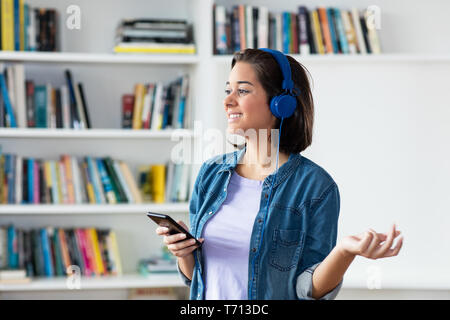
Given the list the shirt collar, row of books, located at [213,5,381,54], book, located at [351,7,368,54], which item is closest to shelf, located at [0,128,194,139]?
row of books, located at [213,5,381,54]

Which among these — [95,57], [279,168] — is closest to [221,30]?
[95,57]

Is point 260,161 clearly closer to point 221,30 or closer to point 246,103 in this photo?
point 246,103

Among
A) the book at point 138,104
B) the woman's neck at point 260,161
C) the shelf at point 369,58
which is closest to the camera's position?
the woman's neck at point 260,161

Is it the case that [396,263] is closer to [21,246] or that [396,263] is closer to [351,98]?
[351,98]

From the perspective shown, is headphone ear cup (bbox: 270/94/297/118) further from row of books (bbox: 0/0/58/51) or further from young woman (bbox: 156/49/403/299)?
row of books (bbox: 0/0/58/51)

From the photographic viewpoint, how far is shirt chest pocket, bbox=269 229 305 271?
114cm

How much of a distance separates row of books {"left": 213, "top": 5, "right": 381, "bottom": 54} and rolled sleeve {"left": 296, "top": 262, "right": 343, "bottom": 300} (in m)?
1.53

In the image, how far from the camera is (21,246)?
2.56m

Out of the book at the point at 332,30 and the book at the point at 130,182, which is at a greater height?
the book at the point at 332,30

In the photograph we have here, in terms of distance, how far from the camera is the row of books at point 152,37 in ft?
8.43

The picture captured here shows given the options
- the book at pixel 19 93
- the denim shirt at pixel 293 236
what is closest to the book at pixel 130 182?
the book at pixel 19 93

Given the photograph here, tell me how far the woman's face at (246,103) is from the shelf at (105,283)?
4.88 ft

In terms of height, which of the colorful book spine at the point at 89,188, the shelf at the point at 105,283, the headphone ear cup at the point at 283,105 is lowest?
the shelf at the point at 105,283

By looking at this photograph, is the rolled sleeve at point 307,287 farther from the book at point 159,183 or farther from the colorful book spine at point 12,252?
the colorful book spine at point 12,252
